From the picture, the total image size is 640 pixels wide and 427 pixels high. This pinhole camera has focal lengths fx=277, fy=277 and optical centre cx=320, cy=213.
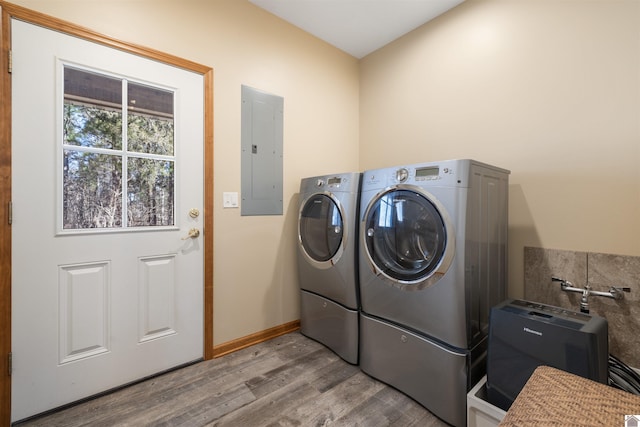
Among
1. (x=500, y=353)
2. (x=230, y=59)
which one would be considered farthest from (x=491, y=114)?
(x=230, y=59)

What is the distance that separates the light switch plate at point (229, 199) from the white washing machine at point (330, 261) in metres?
0.50

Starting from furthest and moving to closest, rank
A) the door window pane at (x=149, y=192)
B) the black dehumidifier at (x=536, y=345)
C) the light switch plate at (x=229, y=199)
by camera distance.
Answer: the light switch plate at (x=229, y=199)
the door window pane at (x=149, y=192)
the black dehumidifier at (x=536, y=345)

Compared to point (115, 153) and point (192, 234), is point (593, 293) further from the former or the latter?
point (115, 153)

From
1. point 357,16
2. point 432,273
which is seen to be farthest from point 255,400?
point 357,16

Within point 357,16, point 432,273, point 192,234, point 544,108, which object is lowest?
point 432,273

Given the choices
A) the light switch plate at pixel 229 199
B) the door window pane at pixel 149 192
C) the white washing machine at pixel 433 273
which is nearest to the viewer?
the white washing machine at pixel 433 273

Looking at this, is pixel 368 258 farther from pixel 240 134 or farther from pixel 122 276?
pixel 122 276

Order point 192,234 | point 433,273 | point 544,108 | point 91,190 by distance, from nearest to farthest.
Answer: point 433,273
point 91,190
point 544,108
point 192,234

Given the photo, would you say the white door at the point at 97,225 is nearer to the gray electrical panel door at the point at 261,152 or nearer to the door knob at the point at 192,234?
the door knob at the point at 192,234

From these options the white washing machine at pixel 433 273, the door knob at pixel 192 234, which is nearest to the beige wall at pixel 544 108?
the white washing machine at pixel 433 273

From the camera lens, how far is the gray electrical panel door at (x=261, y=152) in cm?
210

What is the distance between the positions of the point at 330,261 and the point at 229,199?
2.83 ft

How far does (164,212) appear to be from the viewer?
1787 mm

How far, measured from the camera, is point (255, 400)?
1.56 m
